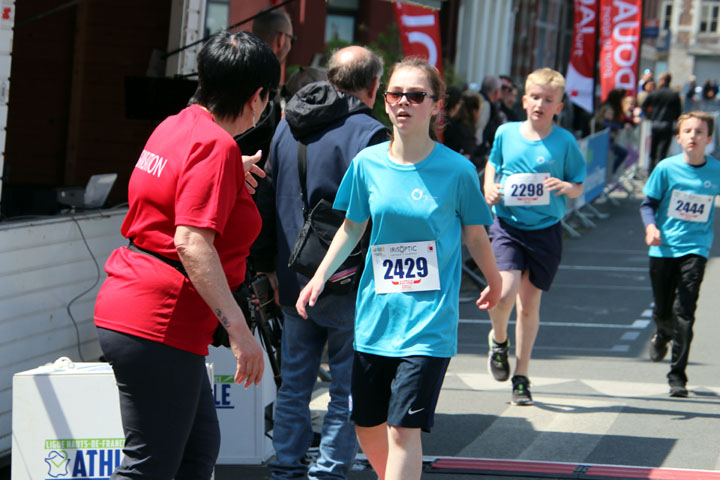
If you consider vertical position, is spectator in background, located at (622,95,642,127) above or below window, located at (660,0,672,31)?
below

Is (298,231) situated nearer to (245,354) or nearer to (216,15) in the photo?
(245,354)

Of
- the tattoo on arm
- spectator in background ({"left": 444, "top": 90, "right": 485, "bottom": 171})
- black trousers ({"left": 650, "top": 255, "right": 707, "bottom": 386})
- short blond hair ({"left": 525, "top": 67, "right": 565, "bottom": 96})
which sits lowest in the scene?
black trousers ({"left": 650, "top": 255, "right": 707, "bottom": 386})

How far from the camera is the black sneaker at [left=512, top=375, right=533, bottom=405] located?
6848 millimetres

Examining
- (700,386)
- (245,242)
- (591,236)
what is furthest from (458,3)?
(245,242)

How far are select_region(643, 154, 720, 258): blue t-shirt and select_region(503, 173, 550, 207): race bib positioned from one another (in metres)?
0.84

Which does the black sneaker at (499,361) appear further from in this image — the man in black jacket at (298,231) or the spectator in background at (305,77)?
the man in black jacket at (298,231)

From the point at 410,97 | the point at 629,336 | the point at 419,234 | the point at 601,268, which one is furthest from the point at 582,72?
the point at 419,234

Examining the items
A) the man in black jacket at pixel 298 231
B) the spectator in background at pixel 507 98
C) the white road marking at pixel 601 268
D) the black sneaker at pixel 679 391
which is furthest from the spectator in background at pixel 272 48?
the white road marking at pixel 601 268

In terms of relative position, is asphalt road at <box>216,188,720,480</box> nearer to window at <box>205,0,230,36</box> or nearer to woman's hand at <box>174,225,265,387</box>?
woman's hand at <box>174,225,265,387</box>

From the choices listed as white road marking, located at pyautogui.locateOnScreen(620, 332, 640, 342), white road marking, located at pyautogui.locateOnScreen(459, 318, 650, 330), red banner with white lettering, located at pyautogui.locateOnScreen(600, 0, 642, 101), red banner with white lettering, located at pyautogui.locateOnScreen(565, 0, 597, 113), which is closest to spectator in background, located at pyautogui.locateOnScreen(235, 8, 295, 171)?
white road marking, located at pyautogui.locateOnScreen(459, 318, 650, 330)

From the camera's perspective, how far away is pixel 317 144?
4906 mm

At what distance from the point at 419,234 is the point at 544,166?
2716mm

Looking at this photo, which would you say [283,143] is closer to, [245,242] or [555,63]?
[245,242]

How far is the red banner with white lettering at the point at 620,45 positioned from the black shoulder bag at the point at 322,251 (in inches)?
607
